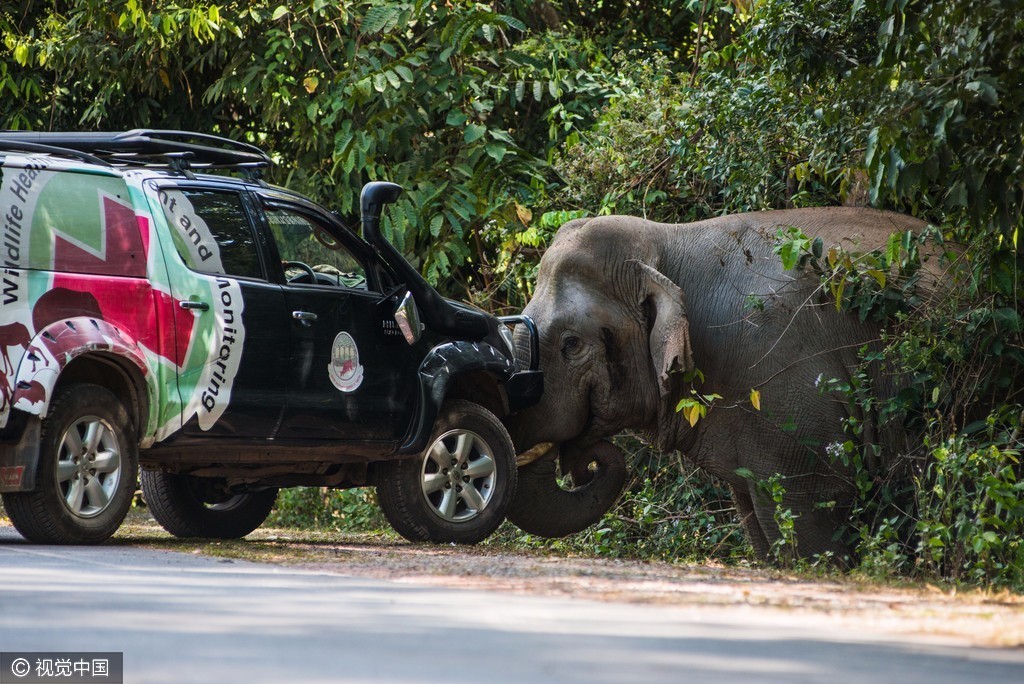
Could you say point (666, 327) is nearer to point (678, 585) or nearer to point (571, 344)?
point (571, 344)

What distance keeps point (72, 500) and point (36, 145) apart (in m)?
1.91

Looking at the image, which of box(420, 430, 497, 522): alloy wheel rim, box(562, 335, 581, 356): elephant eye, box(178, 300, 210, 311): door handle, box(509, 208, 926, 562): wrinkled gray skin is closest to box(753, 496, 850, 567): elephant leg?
box(509, 208, 926, 562): wrinkled gray skin

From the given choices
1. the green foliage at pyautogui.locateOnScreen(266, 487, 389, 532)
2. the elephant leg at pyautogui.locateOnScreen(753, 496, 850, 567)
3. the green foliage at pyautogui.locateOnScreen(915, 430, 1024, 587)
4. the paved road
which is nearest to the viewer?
the paved road

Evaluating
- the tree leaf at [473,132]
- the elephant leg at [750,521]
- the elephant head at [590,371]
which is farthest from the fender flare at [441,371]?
the tree leaf at [473,132]

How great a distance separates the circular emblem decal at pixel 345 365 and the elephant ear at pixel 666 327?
2558 mm

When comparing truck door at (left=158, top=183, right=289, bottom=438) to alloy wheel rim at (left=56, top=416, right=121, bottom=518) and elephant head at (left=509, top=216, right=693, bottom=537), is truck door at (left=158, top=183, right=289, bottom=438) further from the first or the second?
elephant head at (left=509, top=216, right=693, bottom=537)

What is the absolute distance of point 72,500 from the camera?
828 centimetres

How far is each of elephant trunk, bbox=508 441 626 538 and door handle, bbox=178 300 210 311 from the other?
3.25 m

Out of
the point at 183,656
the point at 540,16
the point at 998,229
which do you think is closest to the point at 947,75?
the point at 998,229

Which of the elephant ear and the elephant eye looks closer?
the elephant ear

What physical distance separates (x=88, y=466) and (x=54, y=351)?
2.13ft

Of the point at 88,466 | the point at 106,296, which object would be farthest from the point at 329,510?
the point at 106,296

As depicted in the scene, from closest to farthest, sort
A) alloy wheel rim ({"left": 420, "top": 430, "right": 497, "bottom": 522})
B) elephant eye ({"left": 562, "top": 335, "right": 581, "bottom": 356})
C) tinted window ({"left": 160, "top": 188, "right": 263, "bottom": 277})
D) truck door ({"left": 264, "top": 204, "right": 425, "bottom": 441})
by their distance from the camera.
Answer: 1. tinted window ({"left": 160, "top": 188, "right": 263, "bottom": 277})
2. truck door ({"left": 264, "top": 204, "right": 425, "bottom": 441})
3. alloy wheel rim ({"left": 420, "top": 430, "right": 497, "bottom": 522})
4. elephant eye ({"left": 562, "top": 335, "right": 581, "bottom": 356})

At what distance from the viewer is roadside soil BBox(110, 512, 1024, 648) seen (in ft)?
18.0
